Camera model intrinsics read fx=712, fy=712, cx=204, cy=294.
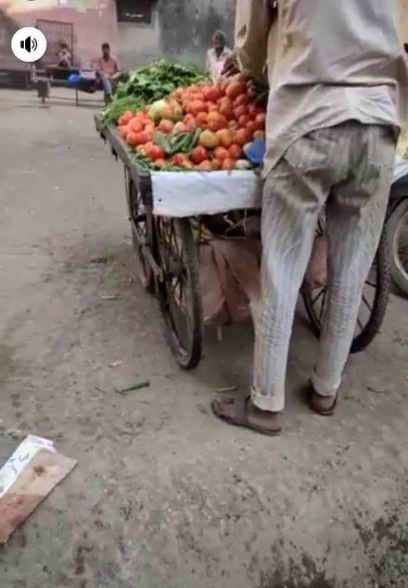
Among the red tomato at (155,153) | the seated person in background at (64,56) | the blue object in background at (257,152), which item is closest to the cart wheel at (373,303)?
the blue object in background at (257,152)

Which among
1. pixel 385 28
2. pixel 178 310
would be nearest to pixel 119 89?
pixel 178 310

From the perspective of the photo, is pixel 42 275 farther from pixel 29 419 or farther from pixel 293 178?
pixel 293 178

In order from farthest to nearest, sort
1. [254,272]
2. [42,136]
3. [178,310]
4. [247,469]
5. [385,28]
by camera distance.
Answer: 1. [42,136]
2. [178,310]
3. [254,272]
4. [247,469]
5. [385,28]

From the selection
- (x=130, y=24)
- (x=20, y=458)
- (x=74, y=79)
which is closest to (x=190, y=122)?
(x=20, y=458)

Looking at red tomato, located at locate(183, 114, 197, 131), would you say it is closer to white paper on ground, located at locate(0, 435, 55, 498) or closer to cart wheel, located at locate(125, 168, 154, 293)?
cart wheel, located at locate(125, 168, 154, 293)

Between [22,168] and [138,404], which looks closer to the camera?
[138,404]

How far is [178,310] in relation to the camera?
320 centimetres

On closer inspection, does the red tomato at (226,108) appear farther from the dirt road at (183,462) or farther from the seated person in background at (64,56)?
the seated person in background at (64,56)

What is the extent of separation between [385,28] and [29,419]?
1.84m

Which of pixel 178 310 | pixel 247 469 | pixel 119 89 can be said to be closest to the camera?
pixel 247 469

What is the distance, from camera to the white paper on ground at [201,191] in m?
2.47

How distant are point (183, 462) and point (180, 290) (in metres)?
0.84

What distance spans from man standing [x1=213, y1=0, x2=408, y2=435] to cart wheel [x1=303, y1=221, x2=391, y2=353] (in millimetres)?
332
